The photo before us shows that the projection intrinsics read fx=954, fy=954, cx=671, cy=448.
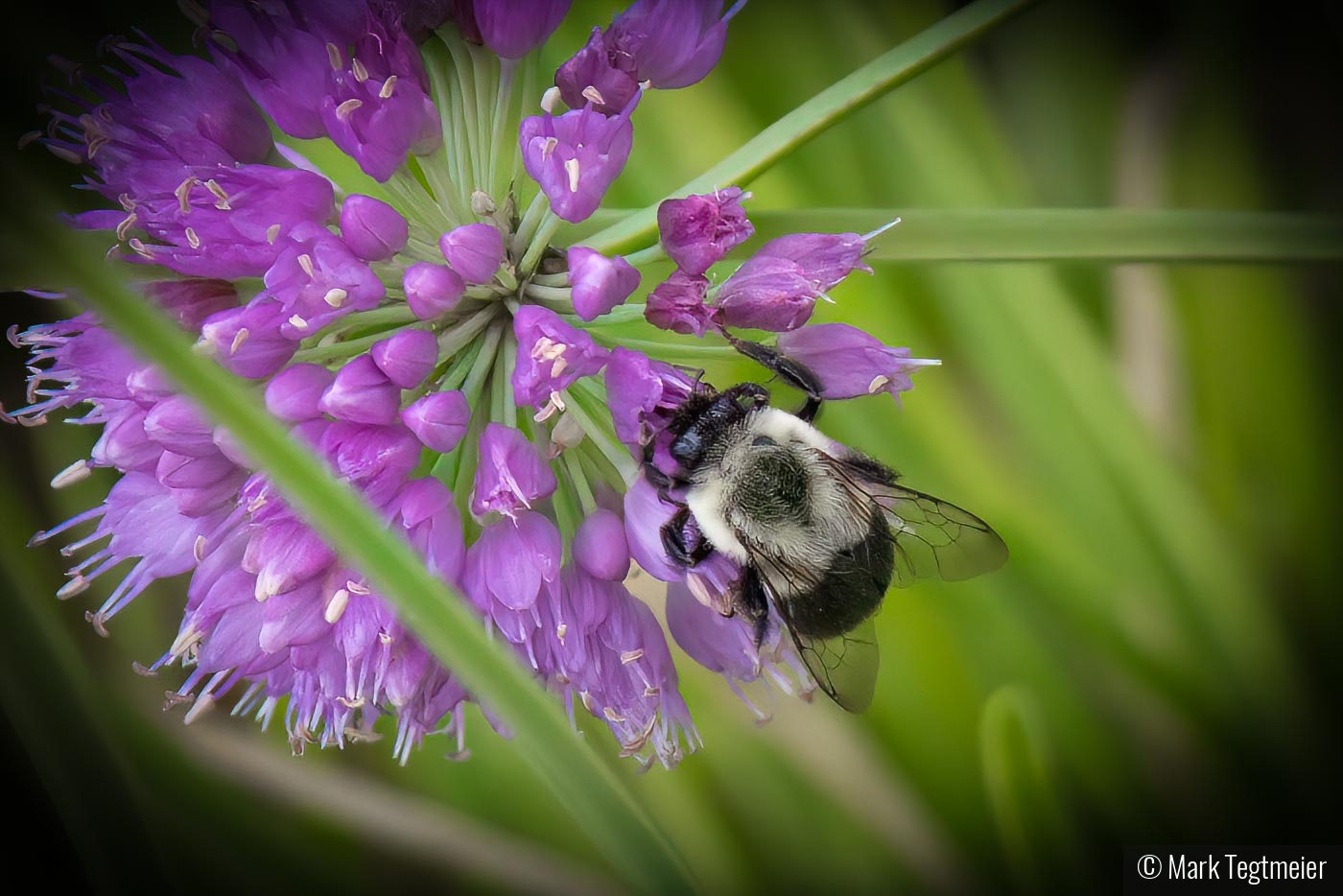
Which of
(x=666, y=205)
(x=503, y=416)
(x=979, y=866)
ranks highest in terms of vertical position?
(x=666, y=205)

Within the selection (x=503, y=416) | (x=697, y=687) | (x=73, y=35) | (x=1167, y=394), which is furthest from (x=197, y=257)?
(x=1167, y=394)

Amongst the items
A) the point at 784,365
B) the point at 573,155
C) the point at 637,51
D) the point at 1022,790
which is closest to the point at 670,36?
the point at 637,51

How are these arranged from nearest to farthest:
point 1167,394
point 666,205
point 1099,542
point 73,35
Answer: point 666,205, point 73,35, point 1099,542, point 1167,394

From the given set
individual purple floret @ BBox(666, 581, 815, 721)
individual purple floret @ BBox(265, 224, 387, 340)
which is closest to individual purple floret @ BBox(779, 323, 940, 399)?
individual purple floret @ BBox(666, 581, 815, 721)

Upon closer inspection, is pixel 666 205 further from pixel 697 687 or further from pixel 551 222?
pixel 697 687

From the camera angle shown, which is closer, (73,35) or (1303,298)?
(73,35)

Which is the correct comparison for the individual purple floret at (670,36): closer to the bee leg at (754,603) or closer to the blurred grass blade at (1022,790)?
the bee leg at (754,603)

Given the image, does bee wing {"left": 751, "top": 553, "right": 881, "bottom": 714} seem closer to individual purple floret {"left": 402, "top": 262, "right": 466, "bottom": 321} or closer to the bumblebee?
the bumblebee

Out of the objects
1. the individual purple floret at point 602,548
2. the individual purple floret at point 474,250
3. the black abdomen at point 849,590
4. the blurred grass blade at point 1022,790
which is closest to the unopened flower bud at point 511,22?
the individual purple floret at point 474,250
